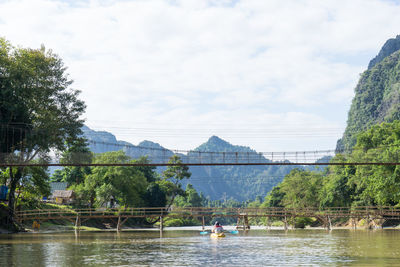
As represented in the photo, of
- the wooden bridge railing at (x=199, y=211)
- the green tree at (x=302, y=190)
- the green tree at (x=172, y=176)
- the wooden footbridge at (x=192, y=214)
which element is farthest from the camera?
the green tree at (x=172, y=176)

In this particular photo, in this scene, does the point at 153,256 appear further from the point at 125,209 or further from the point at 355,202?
the point at 355,202

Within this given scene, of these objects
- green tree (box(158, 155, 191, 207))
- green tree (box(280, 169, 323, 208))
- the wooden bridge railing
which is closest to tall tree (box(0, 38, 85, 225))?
the wooden bridge railing

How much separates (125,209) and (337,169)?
35724 mm

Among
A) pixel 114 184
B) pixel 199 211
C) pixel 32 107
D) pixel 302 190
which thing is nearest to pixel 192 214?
pixel 199 211

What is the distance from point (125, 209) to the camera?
2992 inches

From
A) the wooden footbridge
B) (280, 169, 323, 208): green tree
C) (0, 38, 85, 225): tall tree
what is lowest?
the wooden footbridge

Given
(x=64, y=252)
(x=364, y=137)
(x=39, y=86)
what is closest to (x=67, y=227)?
(x=39, y=86)

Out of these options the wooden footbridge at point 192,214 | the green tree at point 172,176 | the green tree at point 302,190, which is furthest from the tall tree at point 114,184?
the green tree at point 302,190

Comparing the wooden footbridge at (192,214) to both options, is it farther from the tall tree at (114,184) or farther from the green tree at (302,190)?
the green tree at (302,190)

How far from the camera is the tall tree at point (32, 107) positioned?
44.7 meters

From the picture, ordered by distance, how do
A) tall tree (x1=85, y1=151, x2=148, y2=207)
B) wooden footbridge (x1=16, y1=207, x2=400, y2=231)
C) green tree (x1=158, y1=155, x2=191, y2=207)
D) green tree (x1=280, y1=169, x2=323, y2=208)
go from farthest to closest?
green tree (x1=158, y1=155, x2=191, y2=207), green tree (x1=280, y1=169, x2=323, y2=208), tall tree (x1=85, y1=151, x2=148, y2=207), wooden footbridge (x1=16, y1=207, x2=400, y2=231)

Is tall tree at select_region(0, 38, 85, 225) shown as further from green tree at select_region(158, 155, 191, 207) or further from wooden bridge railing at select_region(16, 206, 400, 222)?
green tree at select_region(158, 155, 191, 207)

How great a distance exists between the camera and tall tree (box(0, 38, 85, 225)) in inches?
1758

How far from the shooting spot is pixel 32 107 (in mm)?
48906
